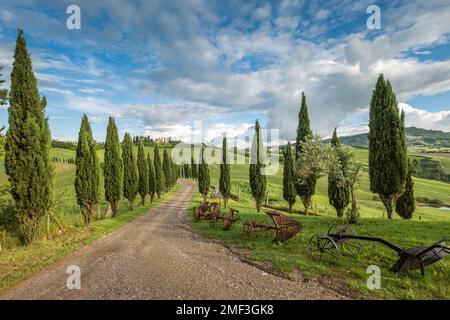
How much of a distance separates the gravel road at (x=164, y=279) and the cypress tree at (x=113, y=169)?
16303mm

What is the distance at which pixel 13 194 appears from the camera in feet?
39.5

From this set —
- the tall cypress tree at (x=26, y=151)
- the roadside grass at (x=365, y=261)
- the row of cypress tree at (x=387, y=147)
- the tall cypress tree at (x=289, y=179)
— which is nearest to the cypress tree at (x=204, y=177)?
the tall cypress tree at (x=289, y=179)

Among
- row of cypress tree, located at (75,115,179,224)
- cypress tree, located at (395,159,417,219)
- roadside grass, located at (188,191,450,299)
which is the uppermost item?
row of cypress tree, located at (75,115,179,224)

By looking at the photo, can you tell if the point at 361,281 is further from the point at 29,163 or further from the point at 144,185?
the point at 144,185

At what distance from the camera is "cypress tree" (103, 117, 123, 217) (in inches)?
1023

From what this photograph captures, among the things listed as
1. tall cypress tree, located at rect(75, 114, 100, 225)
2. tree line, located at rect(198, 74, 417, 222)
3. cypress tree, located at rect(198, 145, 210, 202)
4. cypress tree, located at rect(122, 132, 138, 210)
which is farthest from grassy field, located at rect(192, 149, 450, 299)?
cypress tree, located at rect(198, 145, 210, 202)

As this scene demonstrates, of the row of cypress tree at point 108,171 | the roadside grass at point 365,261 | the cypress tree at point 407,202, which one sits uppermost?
the row of cypress tree at point 108,171

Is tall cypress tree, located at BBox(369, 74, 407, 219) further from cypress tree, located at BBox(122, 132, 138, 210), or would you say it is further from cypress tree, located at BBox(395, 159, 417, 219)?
cypress tree, located at BBox(122, 132, 138, 210)

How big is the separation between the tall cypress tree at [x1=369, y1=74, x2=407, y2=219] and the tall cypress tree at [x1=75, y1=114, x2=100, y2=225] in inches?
930

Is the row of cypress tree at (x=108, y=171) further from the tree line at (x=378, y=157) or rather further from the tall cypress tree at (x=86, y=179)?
the tree line at (x=378, y=157)

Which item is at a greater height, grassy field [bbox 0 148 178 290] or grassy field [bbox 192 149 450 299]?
grassy field [bbox 192 149 450 299]

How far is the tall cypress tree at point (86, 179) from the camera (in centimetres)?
2111
